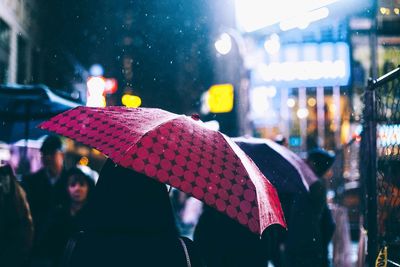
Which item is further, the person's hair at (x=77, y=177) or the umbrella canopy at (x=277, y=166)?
the person's hair at (x=77, y=177)

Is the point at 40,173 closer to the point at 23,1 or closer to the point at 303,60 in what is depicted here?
the point at 303,60

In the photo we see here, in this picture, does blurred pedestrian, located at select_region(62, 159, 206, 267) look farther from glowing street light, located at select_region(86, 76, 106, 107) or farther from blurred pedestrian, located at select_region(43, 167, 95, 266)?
glowing street light, located at select_region(86, 76, 106, 107)

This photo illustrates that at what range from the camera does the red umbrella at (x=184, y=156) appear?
3.03m

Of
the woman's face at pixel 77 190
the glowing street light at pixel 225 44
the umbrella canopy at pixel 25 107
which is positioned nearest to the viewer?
the woman's face at pixel 77 190

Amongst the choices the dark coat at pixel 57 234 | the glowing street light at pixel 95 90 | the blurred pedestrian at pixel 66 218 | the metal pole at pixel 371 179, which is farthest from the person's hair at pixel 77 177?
the glowing street light at pixel 95 90

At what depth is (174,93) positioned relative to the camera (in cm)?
4000

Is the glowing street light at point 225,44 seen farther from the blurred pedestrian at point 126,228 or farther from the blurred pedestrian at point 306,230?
the blurred pedestrian at point 126,228

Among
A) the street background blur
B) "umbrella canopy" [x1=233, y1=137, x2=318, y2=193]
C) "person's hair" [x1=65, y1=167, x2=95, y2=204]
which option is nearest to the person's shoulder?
the street background blur

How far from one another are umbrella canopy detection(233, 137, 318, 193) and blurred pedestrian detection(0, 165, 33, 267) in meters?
2.29

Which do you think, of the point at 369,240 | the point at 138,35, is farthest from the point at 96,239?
the point at 138,35

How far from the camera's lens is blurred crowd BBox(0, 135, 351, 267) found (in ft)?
10.1

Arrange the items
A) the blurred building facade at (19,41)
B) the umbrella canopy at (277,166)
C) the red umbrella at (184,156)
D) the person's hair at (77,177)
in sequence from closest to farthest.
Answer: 1. the red umbrella at (184,156)
2. the umbrella canopy at (277,166)
3. the person's hair at (77,177)
4. the blurred building facade at (19,41)

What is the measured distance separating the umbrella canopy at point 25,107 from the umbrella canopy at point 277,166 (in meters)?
3.14

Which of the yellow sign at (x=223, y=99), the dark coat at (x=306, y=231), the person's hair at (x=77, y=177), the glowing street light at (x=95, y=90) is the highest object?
the glowing street light at (x=95, y=90)
